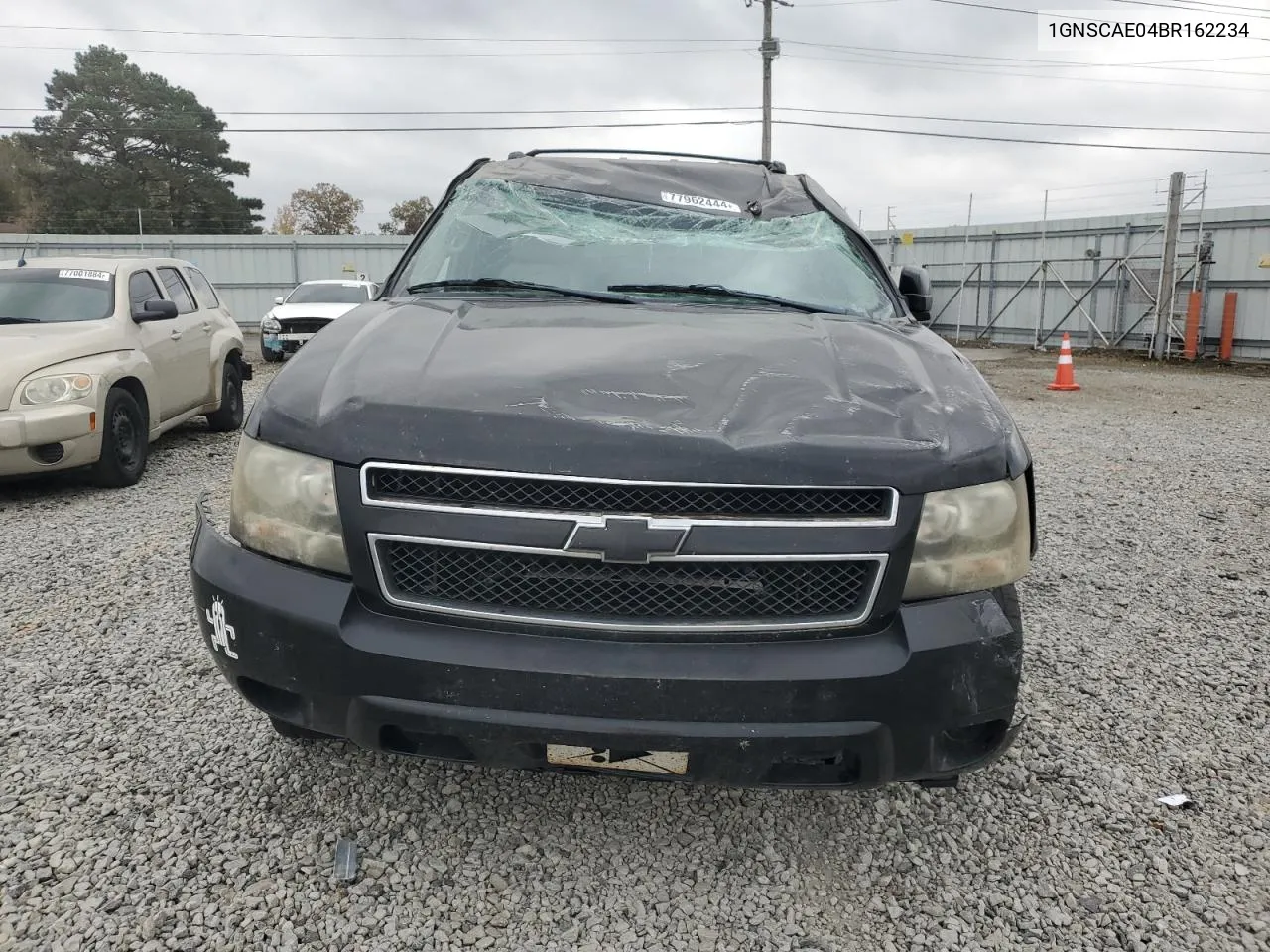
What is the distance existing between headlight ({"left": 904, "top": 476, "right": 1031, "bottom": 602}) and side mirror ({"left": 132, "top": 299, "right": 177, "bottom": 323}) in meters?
6.08

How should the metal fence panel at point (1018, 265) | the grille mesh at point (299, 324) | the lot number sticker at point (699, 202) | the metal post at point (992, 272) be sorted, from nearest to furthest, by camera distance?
1. the lot number sticker at point (699, 202)
2. the grille mesh at point (299, 324)
3. the metal fence panel at point (1018, 265)
4. the metal post at point (992, 272)

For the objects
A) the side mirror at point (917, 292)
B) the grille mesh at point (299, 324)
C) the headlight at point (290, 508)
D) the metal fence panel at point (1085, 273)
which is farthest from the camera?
the metal fence panel at point (1085, 273)

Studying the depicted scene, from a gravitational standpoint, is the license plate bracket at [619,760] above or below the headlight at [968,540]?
below

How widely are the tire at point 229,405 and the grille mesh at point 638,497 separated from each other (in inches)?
282

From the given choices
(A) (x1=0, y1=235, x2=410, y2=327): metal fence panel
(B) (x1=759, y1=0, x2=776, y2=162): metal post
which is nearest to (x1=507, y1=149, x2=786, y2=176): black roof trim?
(A) (x1=0, y1=235, x2=410, y2=327): metal fence panel

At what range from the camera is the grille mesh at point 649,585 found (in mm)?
1823

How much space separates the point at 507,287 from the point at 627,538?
129cm

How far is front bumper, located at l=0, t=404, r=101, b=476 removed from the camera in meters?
5.30

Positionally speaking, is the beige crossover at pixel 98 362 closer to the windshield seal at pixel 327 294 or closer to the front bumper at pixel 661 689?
the front bumper at pixel 661 689

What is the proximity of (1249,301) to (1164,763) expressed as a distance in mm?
17906

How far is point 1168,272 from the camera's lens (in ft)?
56.9

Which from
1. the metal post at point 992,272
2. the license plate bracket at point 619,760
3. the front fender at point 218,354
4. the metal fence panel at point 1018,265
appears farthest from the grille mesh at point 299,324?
the metal post at point 992,272

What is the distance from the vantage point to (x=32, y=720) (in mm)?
2838

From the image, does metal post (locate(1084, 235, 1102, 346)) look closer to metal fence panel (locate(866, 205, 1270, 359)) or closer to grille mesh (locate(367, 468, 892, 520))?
metal fence panel (locate(866, 205, 1270, 359))
